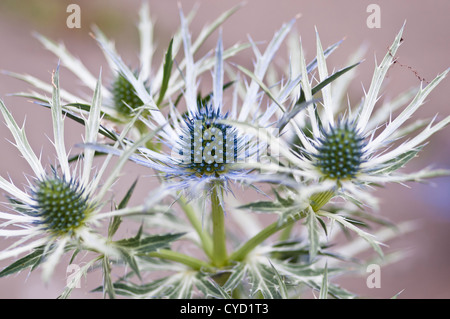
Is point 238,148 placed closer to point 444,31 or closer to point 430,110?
point 430,110

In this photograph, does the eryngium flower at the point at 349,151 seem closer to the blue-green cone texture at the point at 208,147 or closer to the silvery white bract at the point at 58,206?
the blue-green cone texture at the point at 208,147

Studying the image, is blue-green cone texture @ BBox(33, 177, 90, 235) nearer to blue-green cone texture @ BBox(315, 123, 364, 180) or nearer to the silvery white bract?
the silvery white bract

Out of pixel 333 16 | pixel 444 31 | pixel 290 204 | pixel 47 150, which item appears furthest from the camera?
pixel 333 16

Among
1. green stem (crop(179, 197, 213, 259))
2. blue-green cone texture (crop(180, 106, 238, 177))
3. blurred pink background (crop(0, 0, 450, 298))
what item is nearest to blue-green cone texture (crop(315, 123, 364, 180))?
blue-green cone texture (crop(180, 106, 238, 177))

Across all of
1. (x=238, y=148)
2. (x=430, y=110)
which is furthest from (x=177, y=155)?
(x=430, y=110)

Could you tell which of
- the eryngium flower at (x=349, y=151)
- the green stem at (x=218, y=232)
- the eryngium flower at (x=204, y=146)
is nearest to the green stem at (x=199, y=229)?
the green stem at (x=218, y=232)

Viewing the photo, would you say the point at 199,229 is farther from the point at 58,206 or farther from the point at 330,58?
the point at 330,58

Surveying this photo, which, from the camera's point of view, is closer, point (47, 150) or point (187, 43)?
point (187, 43)
